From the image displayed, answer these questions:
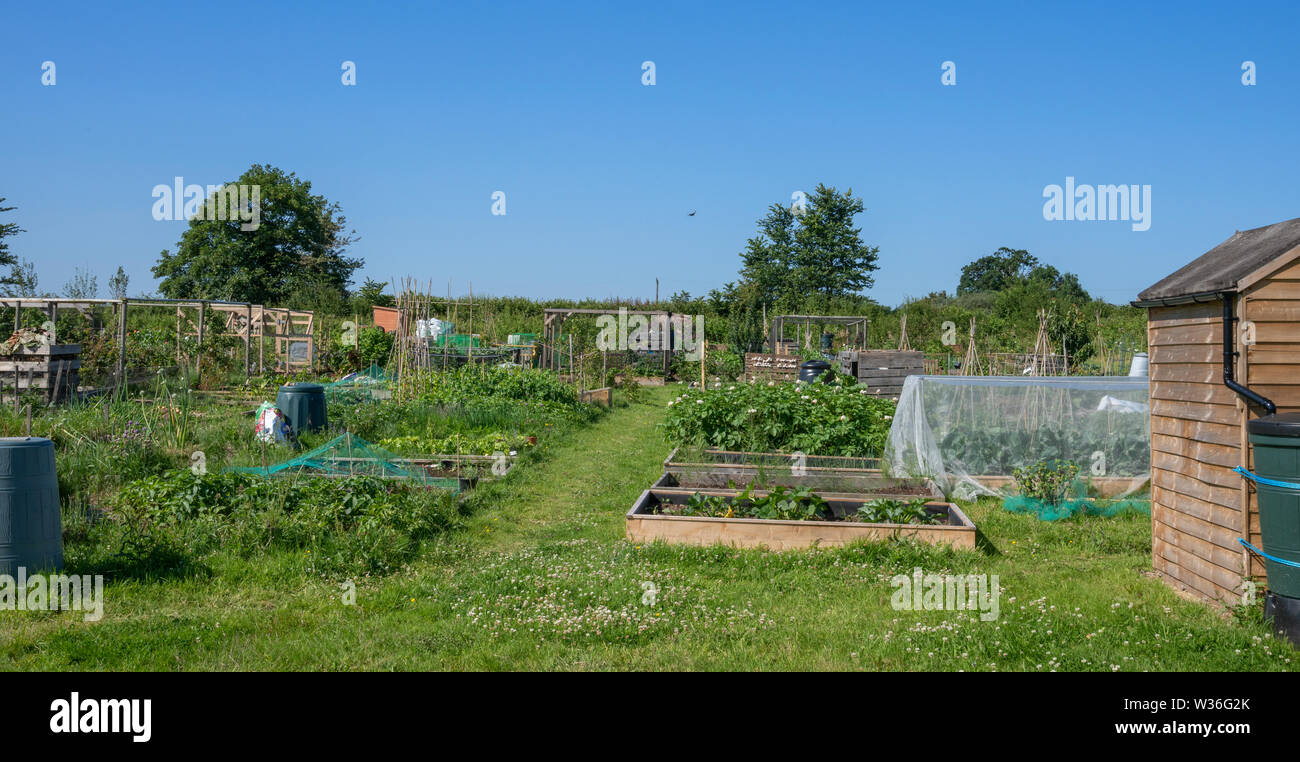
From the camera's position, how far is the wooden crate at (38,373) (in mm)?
11711

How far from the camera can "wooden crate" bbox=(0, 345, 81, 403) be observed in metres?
11.7

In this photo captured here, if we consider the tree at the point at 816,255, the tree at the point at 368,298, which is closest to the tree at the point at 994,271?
the tree at the point at 816,255

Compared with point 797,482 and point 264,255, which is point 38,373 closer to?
point 797,482

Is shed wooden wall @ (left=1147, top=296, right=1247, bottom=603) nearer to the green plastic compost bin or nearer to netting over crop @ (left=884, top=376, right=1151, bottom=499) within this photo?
the green plastic compost bin

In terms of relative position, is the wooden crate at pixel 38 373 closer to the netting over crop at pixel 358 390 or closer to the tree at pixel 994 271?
the netting over crop at pixel 358 390

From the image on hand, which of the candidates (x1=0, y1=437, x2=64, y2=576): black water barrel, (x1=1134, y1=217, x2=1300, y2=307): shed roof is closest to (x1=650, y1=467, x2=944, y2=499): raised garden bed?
(x1=1134, y1=217, x2=1300, y2=307): shed roof

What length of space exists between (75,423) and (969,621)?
9396 millimetres

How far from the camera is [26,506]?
4.99 metres

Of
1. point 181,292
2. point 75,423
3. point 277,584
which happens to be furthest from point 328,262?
point 277,584

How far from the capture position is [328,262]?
139ft

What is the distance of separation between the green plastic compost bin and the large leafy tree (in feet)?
122

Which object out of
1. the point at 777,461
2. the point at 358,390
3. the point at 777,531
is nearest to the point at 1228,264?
the point at 777,531

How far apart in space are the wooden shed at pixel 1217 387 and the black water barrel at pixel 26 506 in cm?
705
